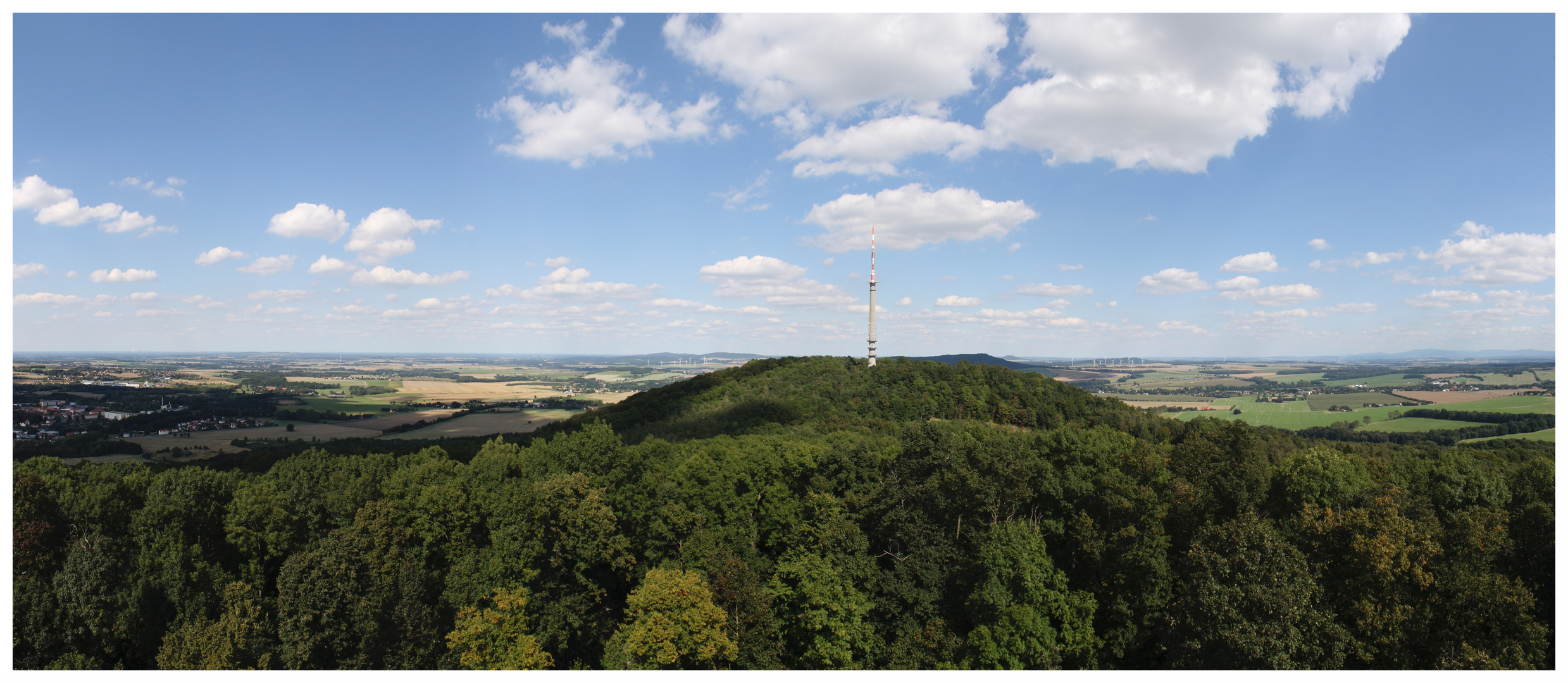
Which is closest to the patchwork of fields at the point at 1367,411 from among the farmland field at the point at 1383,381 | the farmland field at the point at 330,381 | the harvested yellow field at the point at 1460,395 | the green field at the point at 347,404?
the harvested yellow field at the point at 1460,395

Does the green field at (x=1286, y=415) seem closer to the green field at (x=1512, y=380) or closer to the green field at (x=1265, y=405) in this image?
the green field at (x=1265, y=405)

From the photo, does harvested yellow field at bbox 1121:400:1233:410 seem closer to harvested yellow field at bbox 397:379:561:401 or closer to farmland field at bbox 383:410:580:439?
farmland field at bbox 383:410:580:439

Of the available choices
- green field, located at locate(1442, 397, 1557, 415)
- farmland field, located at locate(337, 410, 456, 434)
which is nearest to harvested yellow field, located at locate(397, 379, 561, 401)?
farmland field, located at locate(337, 410, 456, 434)

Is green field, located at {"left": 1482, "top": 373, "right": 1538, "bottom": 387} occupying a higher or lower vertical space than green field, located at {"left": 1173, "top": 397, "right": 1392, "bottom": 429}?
higher

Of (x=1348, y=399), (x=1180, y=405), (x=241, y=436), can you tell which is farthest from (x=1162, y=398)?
(x=241, y=436)

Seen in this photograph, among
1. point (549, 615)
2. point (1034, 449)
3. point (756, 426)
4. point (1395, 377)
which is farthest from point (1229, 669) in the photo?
point (1395, 377)

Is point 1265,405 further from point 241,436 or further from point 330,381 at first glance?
point 330,381
